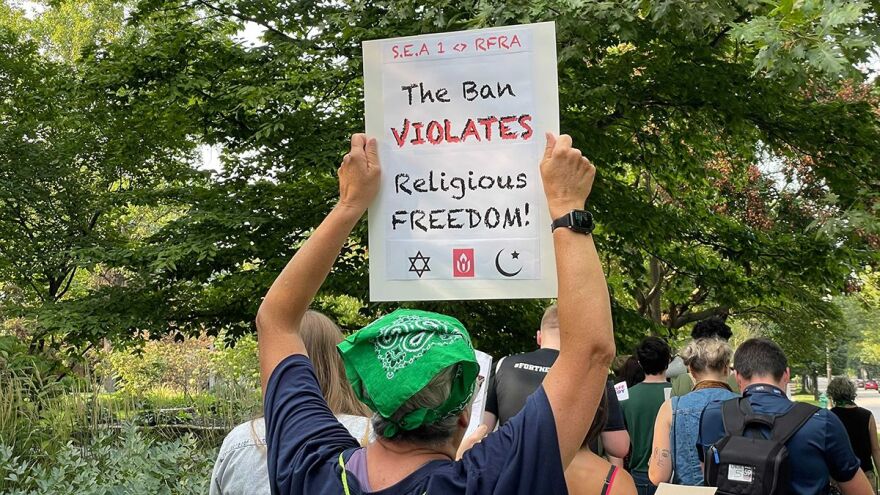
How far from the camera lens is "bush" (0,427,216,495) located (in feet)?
15.0

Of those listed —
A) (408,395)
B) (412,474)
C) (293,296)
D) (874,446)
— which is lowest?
(874,446)

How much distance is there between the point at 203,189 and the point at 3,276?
3.68 meters

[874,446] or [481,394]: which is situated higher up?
[481,394]

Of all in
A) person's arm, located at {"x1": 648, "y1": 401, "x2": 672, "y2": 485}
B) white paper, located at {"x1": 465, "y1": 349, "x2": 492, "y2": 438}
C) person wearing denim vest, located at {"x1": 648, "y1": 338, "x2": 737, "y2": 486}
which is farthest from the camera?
person's arm, located at {"x1": 648, "y1": 401, "x2": 672, "y2": 485}

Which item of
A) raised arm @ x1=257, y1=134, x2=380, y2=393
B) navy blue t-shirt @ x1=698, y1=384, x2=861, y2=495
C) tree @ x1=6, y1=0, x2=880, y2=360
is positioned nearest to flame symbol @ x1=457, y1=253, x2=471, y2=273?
raised arm @ x1=257, y1=134, x2=380, y2=393

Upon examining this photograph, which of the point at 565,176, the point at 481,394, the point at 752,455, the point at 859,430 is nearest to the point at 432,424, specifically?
the point at 565,176

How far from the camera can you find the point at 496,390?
181 inches

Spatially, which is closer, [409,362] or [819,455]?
[409,362]

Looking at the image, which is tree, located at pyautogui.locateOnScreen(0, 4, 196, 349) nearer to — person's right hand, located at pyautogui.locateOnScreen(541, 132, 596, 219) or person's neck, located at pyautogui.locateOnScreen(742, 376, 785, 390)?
person's neck, located at pyautogui.locateOnScreen(742, 376, 785, 390)

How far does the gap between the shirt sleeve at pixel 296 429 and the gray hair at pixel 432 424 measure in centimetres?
11

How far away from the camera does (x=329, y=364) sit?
105 inches

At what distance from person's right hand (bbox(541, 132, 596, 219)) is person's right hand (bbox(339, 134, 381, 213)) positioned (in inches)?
20.9

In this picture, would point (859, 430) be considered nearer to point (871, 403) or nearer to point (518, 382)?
point (518, 382)

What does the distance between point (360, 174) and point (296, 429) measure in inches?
33.4
